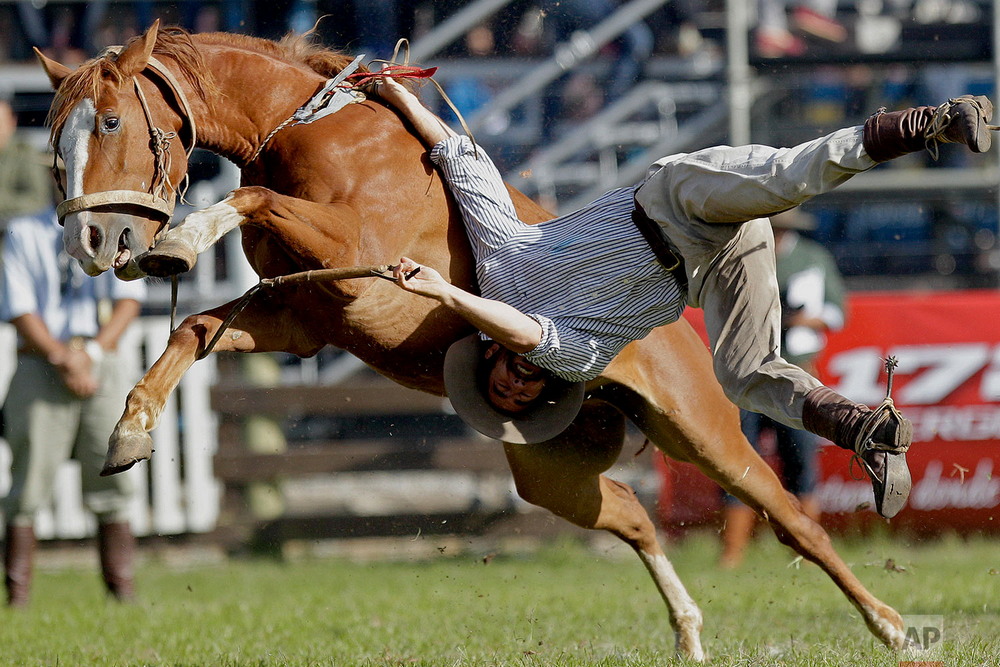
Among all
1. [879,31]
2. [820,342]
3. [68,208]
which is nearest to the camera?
[68,208]

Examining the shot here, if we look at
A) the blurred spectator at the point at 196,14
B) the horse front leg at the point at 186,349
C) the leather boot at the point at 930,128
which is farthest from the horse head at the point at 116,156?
the blurred spectator at the point at 196,14

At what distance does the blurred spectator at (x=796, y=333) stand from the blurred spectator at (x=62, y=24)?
17.4 feet

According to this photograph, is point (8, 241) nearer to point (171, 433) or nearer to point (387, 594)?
point (171, 433)

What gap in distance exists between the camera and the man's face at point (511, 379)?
4098 millimetres

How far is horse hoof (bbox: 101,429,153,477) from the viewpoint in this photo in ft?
11.5

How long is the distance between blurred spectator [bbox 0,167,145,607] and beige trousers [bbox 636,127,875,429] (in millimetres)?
3069

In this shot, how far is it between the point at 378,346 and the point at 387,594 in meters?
2.40

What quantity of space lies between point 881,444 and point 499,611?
7.67 ft

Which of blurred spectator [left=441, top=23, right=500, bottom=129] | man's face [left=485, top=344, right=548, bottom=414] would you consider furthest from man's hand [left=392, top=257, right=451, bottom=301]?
blurred spectator [left=441, top=23, right=500, bottom=129]

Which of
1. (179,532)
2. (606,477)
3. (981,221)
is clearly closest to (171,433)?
(179,532)

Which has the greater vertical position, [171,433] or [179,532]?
→ [171,433]

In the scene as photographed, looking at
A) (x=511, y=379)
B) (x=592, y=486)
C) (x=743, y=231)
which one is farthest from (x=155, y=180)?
(x=592, y=486)

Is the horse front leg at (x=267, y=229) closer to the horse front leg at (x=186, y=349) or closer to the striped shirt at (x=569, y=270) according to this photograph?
the horse front leg at (x=186, y=349)

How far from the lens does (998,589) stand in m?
5.50
